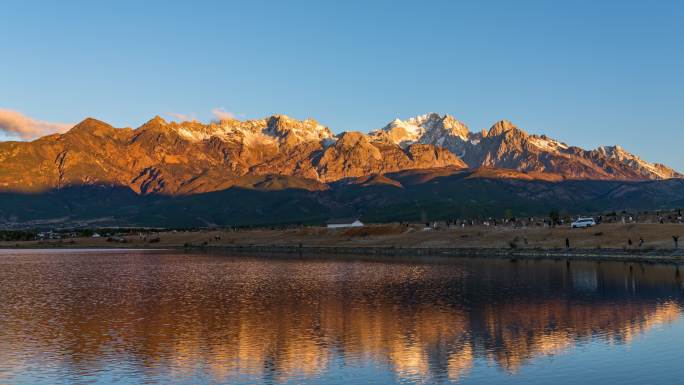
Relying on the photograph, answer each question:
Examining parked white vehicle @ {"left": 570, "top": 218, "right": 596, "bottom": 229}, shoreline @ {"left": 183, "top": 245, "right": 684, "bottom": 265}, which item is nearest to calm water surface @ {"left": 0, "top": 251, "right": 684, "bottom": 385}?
shoreline @ {"left": 183, "top": 245, "right": 684, "bottom": 265}

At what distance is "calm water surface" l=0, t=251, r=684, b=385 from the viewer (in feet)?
130

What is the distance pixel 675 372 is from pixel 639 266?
79893mm

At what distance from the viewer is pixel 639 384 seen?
36.2m

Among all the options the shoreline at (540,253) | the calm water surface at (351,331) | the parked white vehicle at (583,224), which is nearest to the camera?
the calm water surface at (351,331)

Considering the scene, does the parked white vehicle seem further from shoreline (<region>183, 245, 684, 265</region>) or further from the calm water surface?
the calm water surface

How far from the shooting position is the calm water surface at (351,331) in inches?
1555

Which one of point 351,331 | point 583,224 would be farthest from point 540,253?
point 351,331

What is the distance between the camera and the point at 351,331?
53469mm

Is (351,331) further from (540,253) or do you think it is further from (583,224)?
(583,224)

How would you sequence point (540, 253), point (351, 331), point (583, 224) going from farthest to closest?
point (583, 224) < point (540, 253) < point (351, 331)

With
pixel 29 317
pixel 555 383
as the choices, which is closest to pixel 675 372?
pixel 555 383

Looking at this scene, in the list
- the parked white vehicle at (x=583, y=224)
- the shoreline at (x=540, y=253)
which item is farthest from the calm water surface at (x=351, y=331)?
the parked white vehicle at (x=583, y=224)

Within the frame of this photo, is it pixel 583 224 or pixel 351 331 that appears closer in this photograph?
pixel 351 331

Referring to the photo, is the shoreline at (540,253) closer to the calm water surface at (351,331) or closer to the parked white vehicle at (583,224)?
the parked white vehicle at (583,224)
